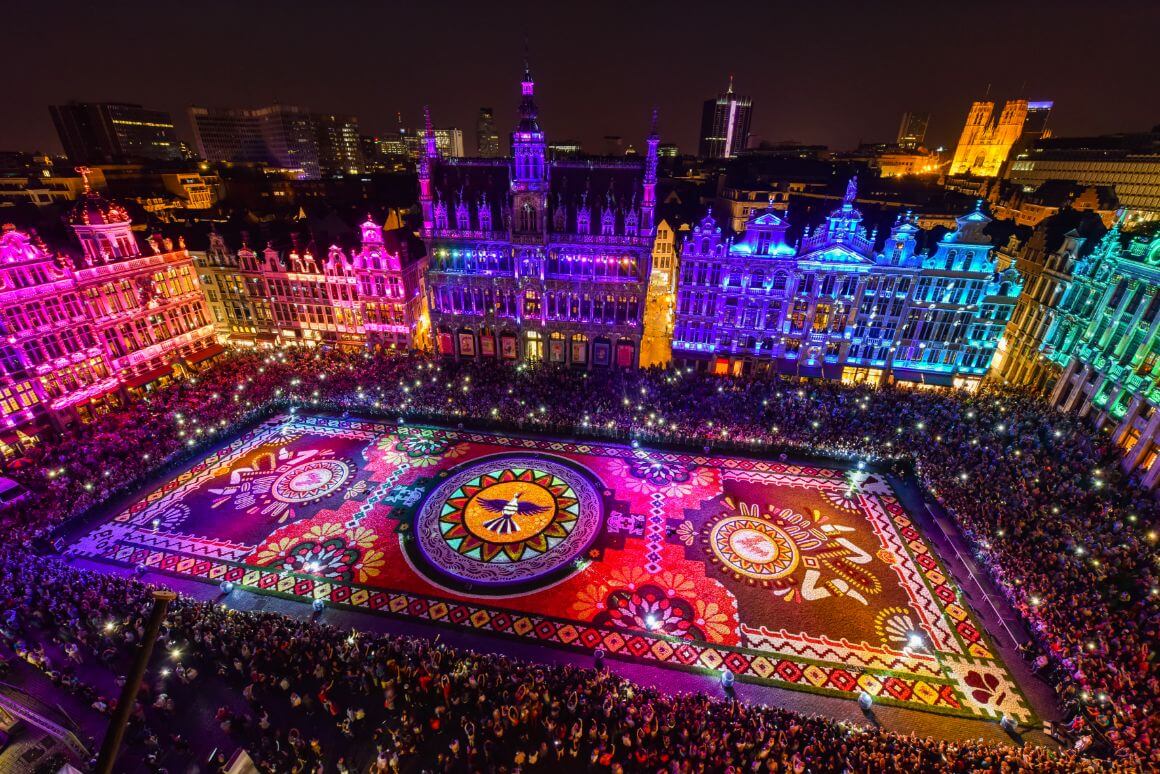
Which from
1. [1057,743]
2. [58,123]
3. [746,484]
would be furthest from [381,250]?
[58,123]

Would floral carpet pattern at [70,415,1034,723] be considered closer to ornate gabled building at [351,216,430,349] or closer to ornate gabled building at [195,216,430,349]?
ornate gabled building at [351,216,430,349]

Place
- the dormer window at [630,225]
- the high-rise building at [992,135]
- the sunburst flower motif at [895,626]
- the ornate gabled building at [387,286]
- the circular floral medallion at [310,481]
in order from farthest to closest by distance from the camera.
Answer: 1. the high-rise building at [992,135]
2. the ornate gabled building at [387,286]
3. the dormer window at [630,225]
4. the circular floral medallion at [310,481]
5. the sunburst flower motif at [895,626]

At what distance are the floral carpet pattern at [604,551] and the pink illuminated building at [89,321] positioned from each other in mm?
13852

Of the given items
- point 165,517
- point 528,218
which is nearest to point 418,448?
point 165,517

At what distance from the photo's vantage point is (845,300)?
38938 mm

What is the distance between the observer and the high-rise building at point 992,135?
110 metres

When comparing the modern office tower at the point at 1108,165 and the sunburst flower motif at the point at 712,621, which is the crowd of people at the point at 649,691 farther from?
the modern office tower at the point at 1108,165

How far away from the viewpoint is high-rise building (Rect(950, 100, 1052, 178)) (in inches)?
4350

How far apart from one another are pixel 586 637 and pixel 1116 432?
3464 cm

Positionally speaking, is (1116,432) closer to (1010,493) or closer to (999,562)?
(1010,493)

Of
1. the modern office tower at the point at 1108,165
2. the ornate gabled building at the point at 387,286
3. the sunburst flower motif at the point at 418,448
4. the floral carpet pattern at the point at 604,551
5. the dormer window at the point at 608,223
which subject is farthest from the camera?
the modern office tower at the point at 1108,165

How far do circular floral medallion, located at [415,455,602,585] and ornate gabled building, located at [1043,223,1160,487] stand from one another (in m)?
31.6

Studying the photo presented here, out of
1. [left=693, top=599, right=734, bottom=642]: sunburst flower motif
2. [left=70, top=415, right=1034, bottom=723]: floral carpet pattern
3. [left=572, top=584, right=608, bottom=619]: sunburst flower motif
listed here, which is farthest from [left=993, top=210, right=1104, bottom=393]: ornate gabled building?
[left=572, top=584, right=608, bottom=619]: sunburst flower motif

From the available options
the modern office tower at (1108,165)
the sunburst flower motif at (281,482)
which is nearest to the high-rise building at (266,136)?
the sunburst flower motif at (281,482)
